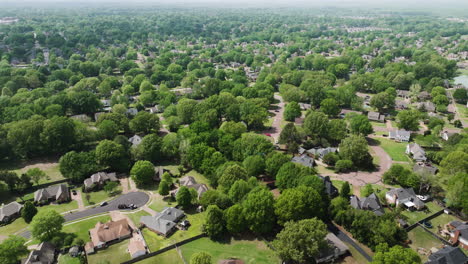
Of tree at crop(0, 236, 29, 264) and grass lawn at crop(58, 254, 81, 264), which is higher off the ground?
tree at crop(0, 236, 29, 264)

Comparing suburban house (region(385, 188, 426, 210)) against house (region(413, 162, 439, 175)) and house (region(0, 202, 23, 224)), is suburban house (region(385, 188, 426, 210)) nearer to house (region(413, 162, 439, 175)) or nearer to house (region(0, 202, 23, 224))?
house (region(413, 162, 439, 175))

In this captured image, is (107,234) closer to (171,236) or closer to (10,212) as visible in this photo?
(171,236)

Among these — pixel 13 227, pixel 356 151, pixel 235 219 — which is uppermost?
pixel 356 151

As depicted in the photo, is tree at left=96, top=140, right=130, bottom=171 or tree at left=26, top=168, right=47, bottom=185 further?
tree at left=96, top=140, right=130, bottom=171

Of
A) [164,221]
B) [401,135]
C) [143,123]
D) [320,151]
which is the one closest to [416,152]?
[401,135]

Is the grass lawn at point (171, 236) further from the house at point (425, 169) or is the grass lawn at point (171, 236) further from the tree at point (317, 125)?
the house at point (425, 169)

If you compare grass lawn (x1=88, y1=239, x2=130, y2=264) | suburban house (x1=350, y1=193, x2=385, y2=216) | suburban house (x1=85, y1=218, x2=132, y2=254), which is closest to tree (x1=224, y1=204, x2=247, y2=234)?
grass lawn (x1=88, y1=239, x2=130, y2=264)
